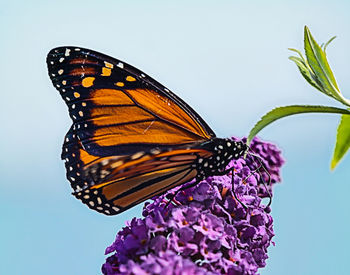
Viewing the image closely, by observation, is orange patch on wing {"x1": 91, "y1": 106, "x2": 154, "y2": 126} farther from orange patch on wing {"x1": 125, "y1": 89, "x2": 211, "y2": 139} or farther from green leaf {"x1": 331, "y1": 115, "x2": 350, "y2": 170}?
green leaf {"x1": 331, "y1": 115, "x2": 350, "y2": 170}

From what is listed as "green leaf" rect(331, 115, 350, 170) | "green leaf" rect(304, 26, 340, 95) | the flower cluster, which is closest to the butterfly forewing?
the flower cluster

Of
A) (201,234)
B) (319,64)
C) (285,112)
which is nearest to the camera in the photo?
(201,234)

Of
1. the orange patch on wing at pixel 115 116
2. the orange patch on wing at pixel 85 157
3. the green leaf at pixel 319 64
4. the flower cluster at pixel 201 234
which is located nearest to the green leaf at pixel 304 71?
the green leaf at pixel 319 64

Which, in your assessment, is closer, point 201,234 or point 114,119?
point 201,234

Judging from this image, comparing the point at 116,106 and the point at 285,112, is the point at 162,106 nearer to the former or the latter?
the point at 116,106

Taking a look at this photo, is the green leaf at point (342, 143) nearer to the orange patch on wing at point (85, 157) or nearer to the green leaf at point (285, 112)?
the green leaf at point (285, 112)

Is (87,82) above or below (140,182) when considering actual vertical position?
above

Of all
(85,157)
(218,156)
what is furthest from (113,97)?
(218,156)

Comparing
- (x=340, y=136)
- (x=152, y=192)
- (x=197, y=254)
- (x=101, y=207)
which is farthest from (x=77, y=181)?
(x=340, y=136)

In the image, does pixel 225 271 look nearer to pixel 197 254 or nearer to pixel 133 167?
pixel 197 254
